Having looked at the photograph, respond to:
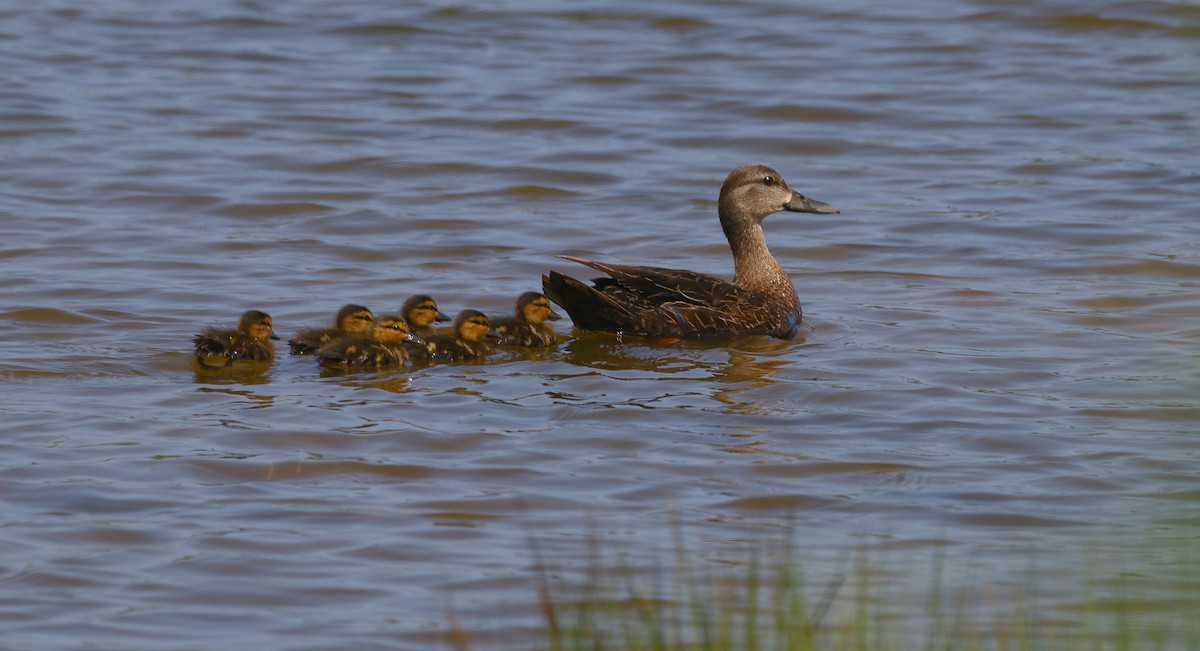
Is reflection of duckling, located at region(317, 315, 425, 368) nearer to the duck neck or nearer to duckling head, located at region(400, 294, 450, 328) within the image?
duckling head, located at region(400, 294, 450, 328)

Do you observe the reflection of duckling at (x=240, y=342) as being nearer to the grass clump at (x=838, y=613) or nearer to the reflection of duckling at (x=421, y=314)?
the reflection of duckling at (x=421, y=314)

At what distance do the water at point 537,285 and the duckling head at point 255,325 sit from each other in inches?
6.9

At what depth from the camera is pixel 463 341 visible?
772 cm

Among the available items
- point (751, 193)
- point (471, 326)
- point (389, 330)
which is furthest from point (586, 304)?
point (751, 193)

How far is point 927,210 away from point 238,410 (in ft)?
17.6

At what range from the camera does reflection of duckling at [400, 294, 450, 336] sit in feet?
26.0

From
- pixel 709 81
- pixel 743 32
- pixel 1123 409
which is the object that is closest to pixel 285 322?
pixel 1123 409

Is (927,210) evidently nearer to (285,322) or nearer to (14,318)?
(285,322)

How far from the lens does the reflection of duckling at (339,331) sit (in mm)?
7516

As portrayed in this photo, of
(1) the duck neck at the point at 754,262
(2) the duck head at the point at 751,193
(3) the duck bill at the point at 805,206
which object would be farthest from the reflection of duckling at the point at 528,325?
(3) the duck bill at the point at 805,206

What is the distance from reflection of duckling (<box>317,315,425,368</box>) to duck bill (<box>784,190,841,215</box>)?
2.37 m

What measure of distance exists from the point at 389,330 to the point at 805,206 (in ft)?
8.62

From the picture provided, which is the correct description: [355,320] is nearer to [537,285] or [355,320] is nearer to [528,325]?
[528,325]

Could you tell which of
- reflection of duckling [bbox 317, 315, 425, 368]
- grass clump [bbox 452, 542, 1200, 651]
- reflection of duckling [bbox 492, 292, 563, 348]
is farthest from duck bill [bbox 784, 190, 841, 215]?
grass clump [bbox 452, 542, 1200, 651]
